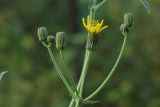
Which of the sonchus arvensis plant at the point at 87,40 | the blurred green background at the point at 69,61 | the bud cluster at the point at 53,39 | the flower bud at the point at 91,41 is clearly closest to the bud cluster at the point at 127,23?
the sonchus arvensis plant at the point at 87,40

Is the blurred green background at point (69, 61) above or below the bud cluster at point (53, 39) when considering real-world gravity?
below

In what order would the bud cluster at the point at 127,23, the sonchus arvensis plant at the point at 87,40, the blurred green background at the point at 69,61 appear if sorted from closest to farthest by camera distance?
the sonchus arvensis plant at the point at 87,40 < the bud cluster at the point at 127,23 < the blurred green background at the point at 69,61

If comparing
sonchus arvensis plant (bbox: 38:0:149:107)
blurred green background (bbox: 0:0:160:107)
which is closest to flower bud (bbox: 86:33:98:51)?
sonchus arvensis plant (bbox: 38:0:149:107)

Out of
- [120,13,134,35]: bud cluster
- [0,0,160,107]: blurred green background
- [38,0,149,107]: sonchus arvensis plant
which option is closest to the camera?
[38,0,149,107]: sonchus arvensis plant

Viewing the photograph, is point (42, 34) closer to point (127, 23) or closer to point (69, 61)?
point (127, 23)

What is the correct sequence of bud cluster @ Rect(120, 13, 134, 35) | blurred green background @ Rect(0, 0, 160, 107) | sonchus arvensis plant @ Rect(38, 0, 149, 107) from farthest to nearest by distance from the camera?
1. blurred green background @ Rect(0, 0, 160, 107)
2. bud cluster @ Rect(120, 13, 134, 35)
3. sonchus arvensis plant @ Rect(38, 0, 149, 107)

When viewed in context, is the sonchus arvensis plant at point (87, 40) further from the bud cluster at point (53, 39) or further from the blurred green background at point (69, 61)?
the blurred green background at point (69, 61)

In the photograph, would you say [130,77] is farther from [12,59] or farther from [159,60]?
Answer: [12,59]

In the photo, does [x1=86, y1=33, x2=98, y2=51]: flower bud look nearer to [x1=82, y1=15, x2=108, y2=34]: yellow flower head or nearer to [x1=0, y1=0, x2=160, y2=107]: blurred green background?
[x1=82, y1=15, x2=108, y2=34]: yellow flower head
